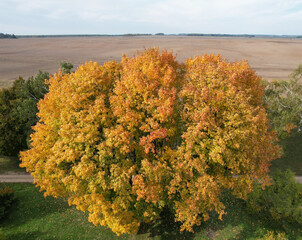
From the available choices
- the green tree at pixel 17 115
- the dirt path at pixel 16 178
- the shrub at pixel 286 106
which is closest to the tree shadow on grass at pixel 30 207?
the dirt path at pixel 16 178

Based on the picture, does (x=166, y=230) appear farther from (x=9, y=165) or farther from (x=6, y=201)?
(x=9, y=165)

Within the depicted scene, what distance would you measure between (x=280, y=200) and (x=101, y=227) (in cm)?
1606

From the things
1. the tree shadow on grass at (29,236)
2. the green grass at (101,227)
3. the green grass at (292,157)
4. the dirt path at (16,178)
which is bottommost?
the tree shadow on grass at (29,236)

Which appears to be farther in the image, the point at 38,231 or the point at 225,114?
the point at 38,231

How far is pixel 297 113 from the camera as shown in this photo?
2627 centimetres

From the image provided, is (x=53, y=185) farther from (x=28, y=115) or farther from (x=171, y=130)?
(x=28, y=115)

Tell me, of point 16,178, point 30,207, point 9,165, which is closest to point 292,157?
point 30,207

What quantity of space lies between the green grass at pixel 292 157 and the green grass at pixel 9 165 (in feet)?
110

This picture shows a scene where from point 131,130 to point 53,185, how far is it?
715 cm

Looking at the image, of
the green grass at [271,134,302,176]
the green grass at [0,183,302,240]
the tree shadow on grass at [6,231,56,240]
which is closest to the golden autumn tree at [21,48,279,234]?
the green grass at [0,183,302,240]

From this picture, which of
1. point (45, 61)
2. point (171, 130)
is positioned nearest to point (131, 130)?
point (171, 130)

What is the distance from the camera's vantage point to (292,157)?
28.7m

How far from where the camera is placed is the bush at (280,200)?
17781 mm

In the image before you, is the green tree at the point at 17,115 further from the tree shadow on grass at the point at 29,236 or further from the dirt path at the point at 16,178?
the tree shadow on grass at the point at 29,236
